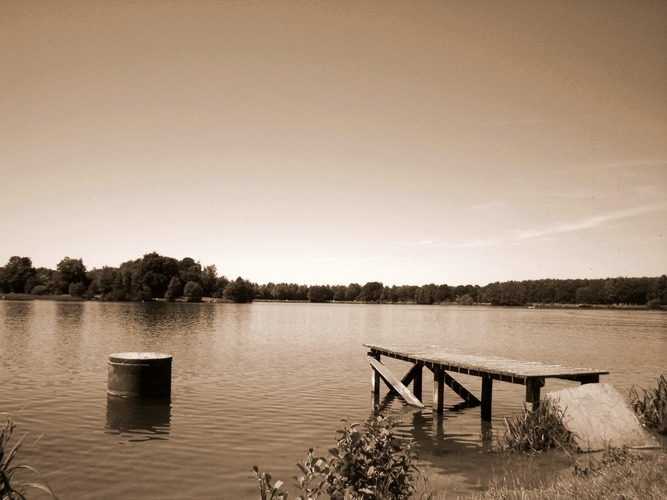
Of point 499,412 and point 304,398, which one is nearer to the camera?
point 499,412

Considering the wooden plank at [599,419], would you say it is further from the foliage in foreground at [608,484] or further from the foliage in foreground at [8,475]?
the foliage in foreground at [8,475]

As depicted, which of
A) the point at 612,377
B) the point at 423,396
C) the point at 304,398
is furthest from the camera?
the point at 612,377

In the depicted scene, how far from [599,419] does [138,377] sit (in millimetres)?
13817

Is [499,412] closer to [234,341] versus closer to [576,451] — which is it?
[576,451]

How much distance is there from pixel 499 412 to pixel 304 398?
23.2 ft

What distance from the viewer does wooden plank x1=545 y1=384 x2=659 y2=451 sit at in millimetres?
11789

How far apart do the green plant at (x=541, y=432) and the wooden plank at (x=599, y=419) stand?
18 centimetres

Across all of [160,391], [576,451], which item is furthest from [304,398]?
[576,451]

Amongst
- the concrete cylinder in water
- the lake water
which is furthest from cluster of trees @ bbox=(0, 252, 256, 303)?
the concrete cylinder in water

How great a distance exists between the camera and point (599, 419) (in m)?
12.2

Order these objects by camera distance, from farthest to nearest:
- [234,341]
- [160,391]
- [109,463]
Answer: [234,341], [160,391], [109,463]

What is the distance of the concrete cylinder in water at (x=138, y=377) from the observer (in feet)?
58.0

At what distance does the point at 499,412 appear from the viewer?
1858 cm

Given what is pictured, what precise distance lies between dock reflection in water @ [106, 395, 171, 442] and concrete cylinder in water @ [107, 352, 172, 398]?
22 cm
